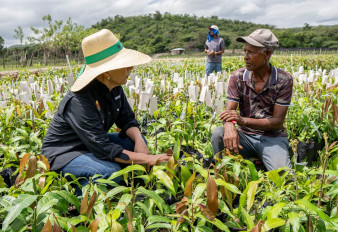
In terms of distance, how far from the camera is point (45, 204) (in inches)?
48.2

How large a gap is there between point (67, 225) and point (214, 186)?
2.19 feet

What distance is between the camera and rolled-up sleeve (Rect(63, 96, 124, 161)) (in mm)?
1777

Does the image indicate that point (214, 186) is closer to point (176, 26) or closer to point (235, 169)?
point (235, 169)

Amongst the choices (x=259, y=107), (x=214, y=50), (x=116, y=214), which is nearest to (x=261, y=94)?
(x=259, y=107)

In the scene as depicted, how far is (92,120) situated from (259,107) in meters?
1.37

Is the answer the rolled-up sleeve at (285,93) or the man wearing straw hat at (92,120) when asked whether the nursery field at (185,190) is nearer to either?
the man wearing straw hat at (92,120)

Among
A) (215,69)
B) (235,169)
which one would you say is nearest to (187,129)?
(235,169)

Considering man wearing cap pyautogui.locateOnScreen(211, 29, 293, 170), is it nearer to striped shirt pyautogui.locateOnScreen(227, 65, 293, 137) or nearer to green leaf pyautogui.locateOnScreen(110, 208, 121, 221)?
striped shirt pyautogui.locateOnScreen(227, 65, 293, 137)

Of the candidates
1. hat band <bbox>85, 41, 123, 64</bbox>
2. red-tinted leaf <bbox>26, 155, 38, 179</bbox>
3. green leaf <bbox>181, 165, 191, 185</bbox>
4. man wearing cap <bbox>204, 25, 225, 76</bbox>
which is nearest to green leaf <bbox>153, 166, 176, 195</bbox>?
green leaf <bbox>181, 165, 191, 185</bbox>

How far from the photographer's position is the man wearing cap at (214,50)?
6.80 metres

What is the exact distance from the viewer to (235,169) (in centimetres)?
170

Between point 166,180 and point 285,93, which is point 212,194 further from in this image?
point 285,93

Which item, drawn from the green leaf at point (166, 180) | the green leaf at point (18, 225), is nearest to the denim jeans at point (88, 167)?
the green leaf at point (166, 180)

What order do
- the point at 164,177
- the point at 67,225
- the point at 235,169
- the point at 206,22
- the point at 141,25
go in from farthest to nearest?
the point at 206,22, the point at 141,25, the point at 235,169, the point at 164,177, the point at 67,225
